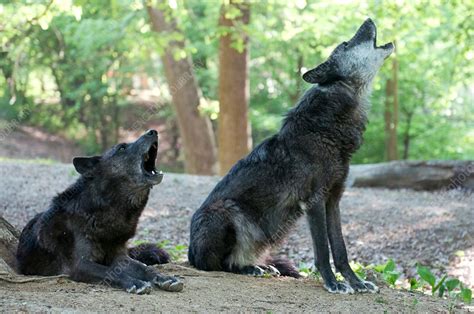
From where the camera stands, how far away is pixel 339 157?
582cm

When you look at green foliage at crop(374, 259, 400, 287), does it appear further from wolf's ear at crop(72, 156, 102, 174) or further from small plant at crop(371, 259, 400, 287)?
wolf's ear at crop(72, 156, 102, 174)

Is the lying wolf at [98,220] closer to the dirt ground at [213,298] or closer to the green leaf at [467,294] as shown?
the dirt ground at [213,298]

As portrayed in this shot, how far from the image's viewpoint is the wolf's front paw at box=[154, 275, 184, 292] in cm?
516

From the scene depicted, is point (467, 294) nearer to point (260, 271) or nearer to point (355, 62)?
point (260, 271)

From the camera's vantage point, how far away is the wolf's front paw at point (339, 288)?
5555mm

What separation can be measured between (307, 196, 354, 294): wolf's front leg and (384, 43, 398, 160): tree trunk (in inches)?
526

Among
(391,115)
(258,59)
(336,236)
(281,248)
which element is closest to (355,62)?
(336,236)

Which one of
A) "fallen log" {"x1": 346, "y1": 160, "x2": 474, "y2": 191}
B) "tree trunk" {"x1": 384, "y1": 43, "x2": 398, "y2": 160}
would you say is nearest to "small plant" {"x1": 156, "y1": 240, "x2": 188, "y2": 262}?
"fallen log" {"x1": 346, "y1": 160, "x2": 474, "y2": 191}

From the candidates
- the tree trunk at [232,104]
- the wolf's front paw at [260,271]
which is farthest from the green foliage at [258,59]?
the wolf's front paw at [260,271]

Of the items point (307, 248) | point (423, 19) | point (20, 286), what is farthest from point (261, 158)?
point (423, 19)

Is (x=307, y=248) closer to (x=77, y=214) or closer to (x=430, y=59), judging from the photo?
(x=77, y=214)

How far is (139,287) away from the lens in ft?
16.5

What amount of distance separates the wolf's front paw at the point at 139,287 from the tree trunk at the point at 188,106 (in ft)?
37.9

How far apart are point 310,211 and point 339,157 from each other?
1.86 ft
